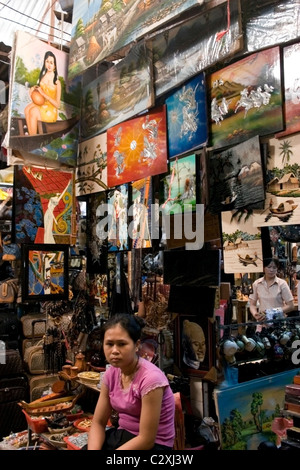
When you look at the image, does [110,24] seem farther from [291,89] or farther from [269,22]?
[291,89]

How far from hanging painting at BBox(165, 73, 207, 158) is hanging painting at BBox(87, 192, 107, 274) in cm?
94

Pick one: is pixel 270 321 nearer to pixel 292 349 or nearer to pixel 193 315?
pixel 292 349

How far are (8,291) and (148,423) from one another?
2.70 m

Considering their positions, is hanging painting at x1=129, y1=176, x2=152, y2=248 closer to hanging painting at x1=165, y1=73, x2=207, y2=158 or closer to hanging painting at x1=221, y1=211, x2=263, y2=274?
hanging painting at x1=165, y1=73, x2=207, y2=158

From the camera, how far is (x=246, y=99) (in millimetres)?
2236

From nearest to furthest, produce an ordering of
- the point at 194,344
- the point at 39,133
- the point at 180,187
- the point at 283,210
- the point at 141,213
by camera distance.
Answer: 1. the point at 283,210
2. the point at 194,344
3. the point at 180,187
4. the point at 141,213
5. the point at 39,133

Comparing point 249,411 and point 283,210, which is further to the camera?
point 249,411

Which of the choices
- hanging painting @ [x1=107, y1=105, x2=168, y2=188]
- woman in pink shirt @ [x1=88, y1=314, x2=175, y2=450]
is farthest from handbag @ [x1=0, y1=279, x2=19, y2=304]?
woman in pink shirt @ [x1=88, y1=314, x2=175, y2=450]

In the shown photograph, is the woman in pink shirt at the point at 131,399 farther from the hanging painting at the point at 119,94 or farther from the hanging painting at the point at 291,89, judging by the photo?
the hanging painting at the point at 119,94

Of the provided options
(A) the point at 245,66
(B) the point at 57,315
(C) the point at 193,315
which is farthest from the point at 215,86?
(B) the point at 57,315

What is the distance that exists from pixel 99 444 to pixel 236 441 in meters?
0.80

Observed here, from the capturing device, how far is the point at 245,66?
2.26 meters

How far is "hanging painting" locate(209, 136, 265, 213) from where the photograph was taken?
2.17m

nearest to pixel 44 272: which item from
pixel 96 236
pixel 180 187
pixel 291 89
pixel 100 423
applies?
pixel 96 236
